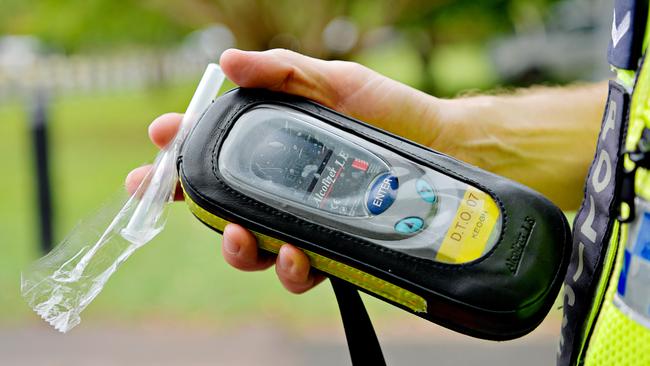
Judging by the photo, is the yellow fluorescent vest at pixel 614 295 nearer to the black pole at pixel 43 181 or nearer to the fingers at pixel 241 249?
the fingers at pixel 241 249

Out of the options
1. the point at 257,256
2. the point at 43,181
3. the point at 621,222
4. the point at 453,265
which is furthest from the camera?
the point at 43,181

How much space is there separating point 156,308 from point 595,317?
3.48 metres

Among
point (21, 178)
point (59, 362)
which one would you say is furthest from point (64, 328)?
point (21, 178)

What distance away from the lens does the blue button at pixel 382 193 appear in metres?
1.24

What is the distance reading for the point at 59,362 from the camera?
3648 mm

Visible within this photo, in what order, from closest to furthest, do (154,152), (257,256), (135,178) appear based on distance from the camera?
(257,256) → (135,178) → (154,152)

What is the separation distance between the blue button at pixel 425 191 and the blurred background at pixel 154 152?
0.63m

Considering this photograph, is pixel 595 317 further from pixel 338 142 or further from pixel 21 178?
pixel 21 178

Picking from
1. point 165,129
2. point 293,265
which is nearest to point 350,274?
point 293,265

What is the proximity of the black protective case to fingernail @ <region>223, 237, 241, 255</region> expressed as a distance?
0.06 meters

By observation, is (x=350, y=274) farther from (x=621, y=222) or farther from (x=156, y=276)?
(x=156, y=276)

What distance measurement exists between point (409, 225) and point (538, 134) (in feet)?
2.01

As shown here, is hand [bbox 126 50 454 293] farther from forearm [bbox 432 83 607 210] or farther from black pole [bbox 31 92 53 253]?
black pole [bbox 31 92 53 253]

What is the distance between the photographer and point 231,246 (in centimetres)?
131
